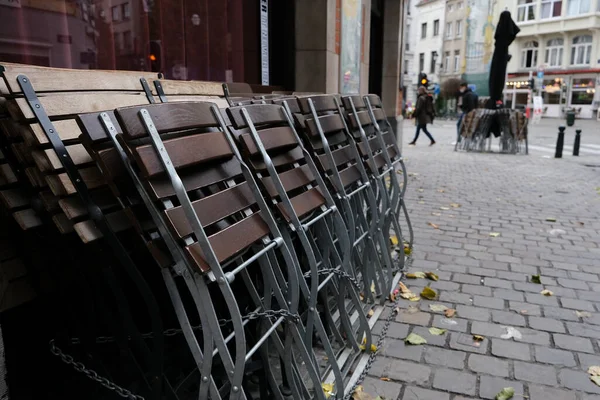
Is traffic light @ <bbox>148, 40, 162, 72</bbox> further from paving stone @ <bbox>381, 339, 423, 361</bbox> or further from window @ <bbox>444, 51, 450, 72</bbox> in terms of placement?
window @ <bbox>444, 51, 450, 72</bbox>

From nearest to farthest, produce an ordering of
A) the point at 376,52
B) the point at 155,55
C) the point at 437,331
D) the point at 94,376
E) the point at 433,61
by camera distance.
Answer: the point at 94,376 < the point at 437,331 < the point at 155,55 < the point at 376,52 < the point at 433,61

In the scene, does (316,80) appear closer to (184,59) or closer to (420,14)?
(184,59)

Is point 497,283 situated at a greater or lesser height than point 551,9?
lesser

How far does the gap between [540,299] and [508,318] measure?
0.50m

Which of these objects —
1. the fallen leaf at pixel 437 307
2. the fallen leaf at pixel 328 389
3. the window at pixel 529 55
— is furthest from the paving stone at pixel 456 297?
the window at pixel 529 55

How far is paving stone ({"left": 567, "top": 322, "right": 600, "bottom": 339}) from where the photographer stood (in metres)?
3.20

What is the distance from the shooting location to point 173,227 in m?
1.57

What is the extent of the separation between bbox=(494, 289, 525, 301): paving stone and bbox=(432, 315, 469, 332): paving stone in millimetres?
593

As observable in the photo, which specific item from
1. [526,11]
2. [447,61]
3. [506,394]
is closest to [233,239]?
[506,394]

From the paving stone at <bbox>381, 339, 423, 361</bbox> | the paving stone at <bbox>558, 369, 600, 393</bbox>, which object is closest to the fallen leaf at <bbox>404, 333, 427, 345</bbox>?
the paving stone at <bbox>381, 339, 423, 361</bbox>

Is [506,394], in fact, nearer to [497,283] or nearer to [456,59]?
[497,283]

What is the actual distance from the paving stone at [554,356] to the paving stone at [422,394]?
2.48 feet

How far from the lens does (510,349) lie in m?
3.02

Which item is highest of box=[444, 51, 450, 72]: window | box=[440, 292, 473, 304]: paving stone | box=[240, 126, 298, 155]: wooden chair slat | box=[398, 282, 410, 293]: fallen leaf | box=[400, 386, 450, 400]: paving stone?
box=[444, 51, 450, 72]: window
